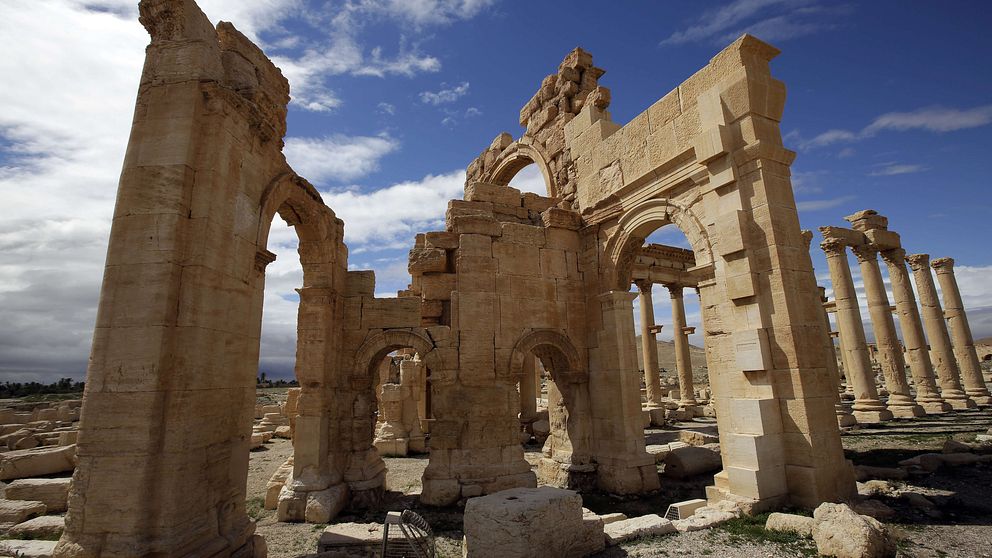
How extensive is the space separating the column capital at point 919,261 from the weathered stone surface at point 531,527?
2254cm

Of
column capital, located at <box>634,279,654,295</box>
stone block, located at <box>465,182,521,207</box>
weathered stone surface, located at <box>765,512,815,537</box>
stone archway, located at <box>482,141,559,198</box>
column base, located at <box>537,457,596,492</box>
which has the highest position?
stone archway, located at <box>482,141,559,198</box>

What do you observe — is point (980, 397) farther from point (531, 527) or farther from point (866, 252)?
point (531, 527)

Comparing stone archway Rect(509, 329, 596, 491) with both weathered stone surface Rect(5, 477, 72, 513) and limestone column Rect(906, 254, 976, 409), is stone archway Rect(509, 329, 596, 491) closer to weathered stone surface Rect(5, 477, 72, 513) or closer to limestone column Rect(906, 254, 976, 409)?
weathered stone surface Rect(5, 477, 72, 513)

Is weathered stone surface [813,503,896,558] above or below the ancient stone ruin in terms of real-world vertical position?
below

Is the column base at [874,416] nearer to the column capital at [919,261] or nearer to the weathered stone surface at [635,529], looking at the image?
the column capital at [919,261]

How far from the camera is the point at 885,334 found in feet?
55.9

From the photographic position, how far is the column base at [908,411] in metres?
16.1

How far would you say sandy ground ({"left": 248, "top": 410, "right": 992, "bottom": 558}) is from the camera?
497 cm

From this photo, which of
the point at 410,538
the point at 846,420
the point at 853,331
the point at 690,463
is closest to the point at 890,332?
the point at 853,331

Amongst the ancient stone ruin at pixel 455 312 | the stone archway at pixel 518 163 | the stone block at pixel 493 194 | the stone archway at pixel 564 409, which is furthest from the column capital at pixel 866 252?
the stone block at pixel 493 194

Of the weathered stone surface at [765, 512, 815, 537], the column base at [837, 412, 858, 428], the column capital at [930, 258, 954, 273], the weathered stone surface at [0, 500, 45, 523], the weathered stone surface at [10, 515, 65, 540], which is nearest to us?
the weathered stone surface at [765, 512, 815, 537]

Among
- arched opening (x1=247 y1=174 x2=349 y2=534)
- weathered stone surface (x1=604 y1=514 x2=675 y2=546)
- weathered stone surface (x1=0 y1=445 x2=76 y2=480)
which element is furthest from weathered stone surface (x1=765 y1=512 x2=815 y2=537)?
weathered stone surface (x1=0 y1=445 x2=76 y2=480)

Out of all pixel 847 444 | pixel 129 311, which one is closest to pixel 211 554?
pixel 129 311

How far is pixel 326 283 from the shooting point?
8.84 meters
